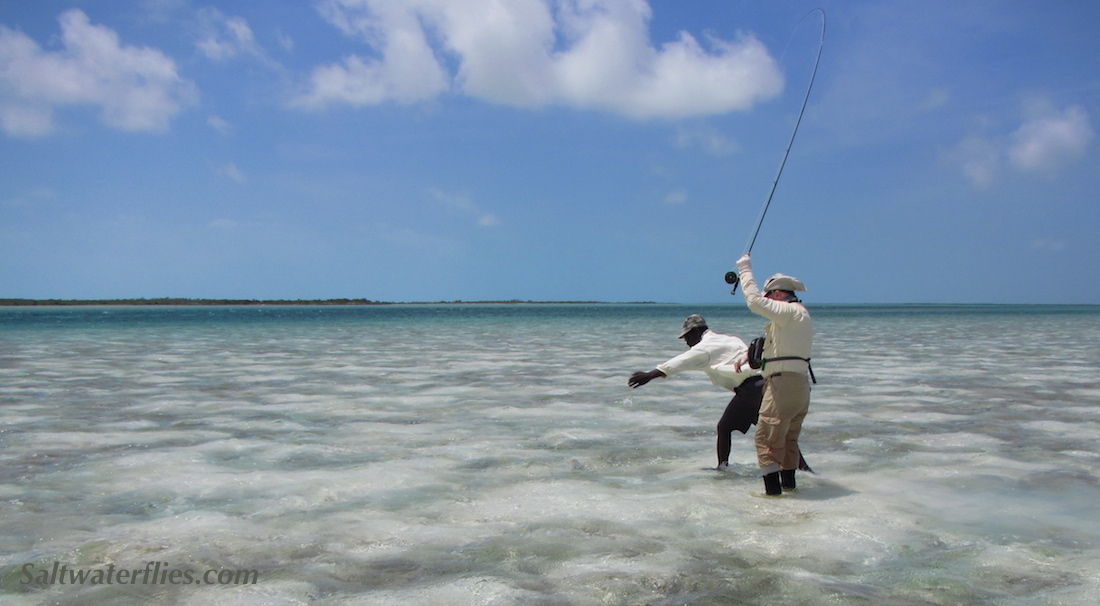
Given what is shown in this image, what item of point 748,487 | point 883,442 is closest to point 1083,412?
point 883,442

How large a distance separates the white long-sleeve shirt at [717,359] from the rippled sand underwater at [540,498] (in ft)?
3.12

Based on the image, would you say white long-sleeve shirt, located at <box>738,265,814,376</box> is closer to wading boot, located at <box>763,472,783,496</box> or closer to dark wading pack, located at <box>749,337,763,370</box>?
dark wading pack, located at <box>749,337,763,370</box>

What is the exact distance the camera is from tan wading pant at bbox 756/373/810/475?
563 cm

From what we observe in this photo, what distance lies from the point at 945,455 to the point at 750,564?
4297 millimetres

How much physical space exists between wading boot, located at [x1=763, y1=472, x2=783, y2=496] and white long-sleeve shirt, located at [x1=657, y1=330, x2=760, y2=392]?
87cm

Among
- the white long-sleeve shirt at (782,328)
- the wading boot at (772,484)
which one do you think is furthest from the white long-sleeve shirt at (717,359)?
the wading boot at (772,484)

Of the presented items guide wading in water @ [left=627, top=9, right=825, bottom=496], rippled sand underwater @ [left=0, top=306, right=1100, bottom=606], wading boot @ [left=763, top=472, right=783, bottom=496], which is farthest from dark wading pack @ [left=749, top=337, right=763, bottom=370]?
rippled sand underwater @ [left=0, top=306, right=1100, bottom=606]

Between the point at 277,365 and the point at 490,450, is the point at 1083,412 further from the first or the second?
the point at 277,365

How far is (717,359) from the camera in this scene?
6273mm

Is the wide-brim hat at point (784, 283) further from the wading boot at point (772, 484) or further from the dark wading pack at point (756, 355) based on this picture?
the wading boot at point (772, 484)

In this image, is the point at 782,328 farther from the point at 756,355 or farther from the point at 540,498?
the point at 540,498

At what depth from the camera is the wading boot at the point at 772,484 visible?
580 centimetres

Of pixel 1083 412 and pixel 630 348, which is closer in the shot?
pixel 1083 412

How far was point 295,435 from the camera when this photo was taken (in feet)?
28.6
